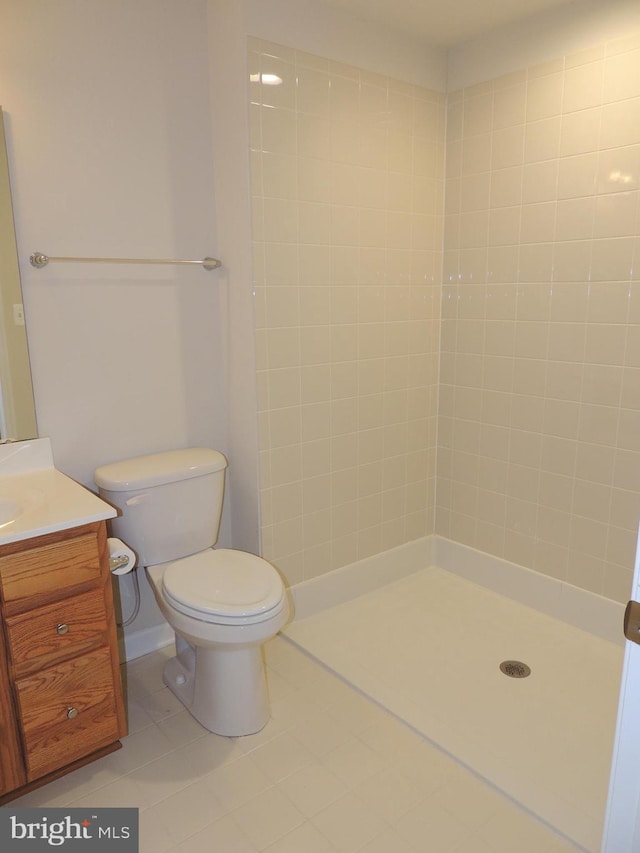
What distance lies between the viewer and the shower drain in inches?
89.9

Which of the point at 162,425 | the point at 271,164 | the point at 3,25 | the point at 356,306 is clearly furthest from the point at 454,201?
the point at 3,25

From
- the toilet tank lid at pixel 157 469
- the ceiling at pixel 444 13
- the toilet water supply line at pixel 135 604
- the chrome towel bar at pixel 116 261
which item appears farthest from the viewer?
the toilet water supply line at pixel 135 604

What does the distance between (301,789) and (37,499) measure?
1.13 meters

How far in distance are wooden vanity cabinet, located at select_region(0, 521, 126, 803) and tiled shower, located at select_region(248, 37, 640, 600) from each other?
841 millimetres

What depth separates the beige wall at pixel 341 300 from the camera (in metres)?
2.29

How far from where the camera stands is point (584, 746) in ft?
6.31

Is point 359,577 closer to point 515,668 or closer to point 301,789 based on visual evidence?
point 515,668

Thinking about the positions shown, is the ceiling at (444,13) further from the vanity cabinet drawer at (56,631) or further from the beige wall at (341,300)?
the vanity cabinet drawer at (56,631)

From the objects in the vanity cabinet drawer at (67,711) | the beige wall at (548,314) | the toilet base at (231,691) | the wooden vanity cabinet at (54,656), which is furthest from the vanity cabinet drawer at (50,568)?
the beige wall at (548,314)

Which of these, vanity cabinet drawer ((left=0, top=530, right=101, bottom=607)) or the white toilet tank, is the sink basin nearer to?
vanity cabinet drawer ((left=0, top=530, right=101, bottom=607))

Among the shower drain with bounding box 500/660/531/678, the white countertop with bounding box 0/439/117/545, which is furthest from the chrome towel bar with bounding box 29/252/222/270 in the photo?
the shower drain with bounding box 500/660/531/678

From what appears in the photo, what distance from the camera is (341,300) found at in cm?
253

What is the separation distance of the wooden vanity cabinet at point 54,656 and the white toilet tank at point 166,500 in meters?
0.34

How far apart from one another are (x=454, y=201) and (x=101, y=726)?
8.09ft
